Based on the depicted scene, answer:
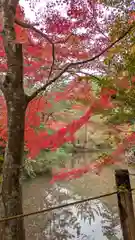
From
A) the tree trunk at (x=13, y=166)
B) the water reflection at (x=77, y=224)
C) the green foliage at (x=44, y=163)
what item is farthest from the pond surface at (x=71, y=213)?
the tree trunk at (x=13, y=166)

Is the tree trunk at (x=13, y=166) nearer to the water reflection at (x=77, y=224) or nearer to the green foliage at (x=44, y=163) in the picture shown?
the water reflection at (x=77, y=224)

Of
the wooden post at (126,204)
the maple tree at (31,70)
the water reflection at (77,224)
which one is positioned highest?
the maple tree at (31,70)

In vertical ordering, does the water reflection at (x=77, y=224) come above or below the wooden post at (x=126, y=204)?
below

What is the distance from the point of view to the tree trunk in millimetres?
2064

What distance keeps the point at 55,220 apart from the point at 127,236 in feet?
8.15

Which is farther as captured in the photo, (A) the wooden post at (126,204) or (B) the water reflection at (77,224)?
(B) the water reflection at (77,224)

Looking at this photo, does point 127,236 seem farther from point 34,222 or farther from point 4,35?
point 34,222

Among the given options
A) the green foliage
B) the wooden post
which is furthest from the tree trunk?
the green foliage

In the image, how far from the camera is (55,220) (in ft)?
14.2

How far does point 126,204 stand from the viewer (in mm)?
2059

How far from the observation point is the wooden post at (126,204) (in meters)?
2.03

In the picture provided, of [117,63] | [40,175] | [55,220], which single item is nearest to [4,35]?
[117,63]

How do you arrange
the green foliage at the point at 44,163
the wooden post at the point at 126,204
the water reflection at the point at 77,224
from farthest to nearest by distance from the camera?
the green foliage at the point at 44,163, the water reflection at the point at 77,224, the wooden post at the point at 126,204

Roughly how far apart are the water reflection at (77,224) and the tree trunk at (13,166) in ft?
6.28
